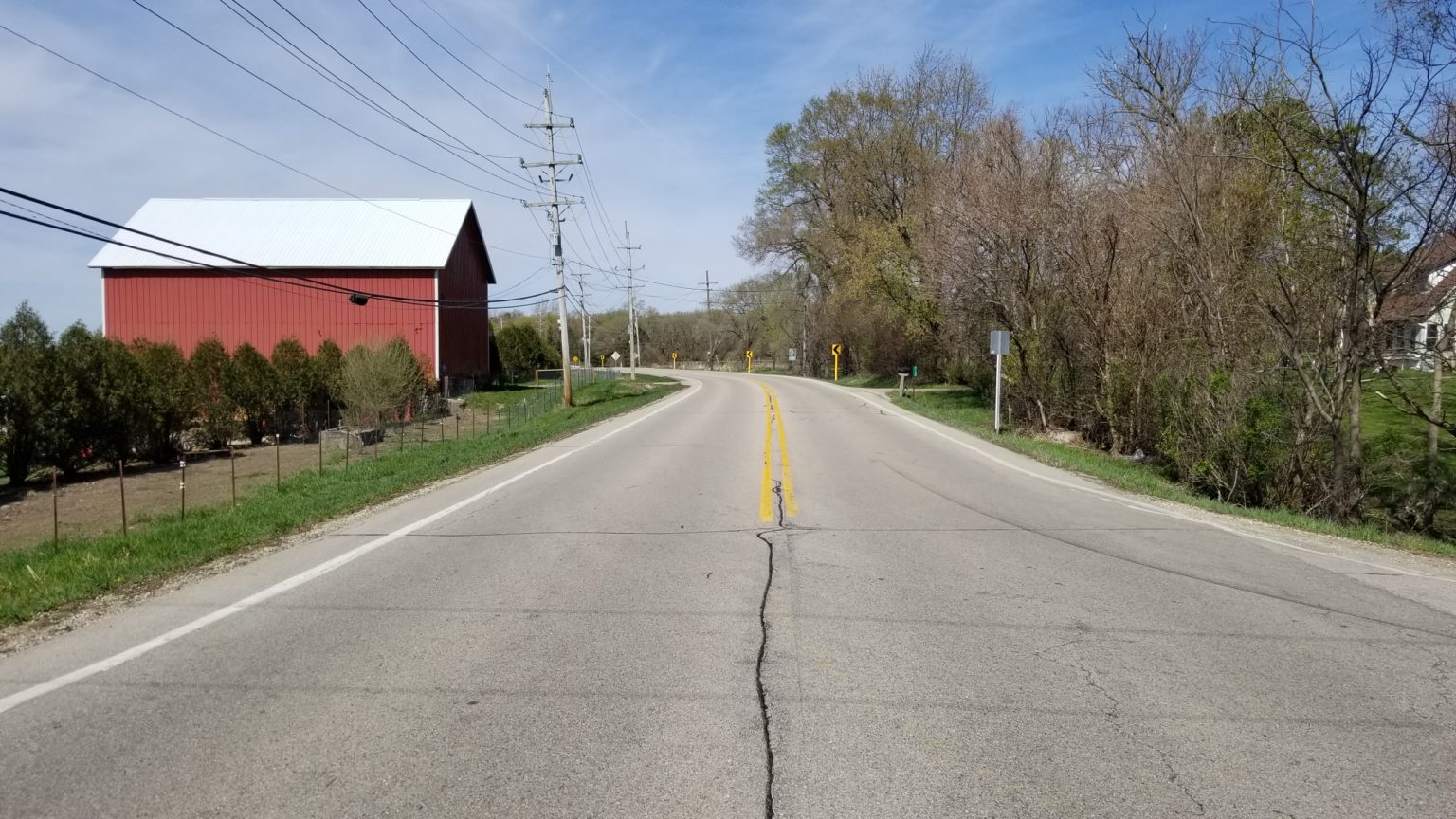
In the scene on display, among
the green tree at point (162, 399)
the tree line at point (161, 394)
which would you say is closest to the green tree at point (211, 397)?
the tree line at point (161, 394)

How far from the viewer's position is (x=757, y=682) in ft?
16.0

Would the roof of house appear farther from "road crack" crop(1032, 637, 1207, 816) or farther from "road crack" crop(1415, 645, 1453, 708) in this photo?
"road crack" crop(1032, 637, 1207, 816)

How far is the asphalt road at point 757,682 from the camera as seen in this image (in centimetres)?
370

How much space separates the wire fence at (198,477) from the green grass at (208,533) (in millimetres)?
520

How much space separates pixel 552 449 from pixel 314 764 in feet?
50.6

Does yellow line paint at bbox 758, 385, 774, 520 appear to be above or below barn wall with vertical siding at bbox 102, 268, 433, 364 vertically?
below

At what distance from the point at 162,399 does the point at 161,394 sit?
0.46 feet

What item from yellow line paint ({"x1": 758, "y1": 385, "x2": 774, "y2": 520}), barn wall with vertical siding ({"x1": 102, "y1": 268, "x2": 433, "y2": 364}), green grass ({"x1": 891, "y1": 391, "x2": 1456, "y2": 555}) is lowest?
green grass ({"x1": 891, "y1": 391, "x2": 1456, "y2": 555})

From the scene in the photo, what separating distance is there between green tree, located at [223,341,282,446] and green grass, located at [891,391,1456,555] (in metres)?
22.8

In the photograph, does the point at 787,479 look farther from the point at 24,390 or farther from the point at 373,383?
the point at 373,383

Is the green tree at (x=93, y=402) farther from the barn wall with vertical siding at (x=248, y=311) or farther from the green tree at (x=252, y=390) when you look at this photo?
the barn wall with vertical siding at (x=248, y=311)

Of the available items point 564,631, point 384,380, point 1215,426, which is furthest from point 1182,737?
point 384,380

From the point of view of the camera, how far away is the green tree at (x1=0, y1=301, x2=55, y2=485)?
69.3 ft

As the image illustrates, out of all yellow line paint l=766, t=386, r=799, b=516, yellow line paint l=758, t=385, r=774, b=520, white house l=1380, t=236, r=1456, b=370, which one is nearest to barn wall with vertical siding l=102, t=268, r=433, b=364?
yellow line paint l=758, t=385, r=774, b=520
